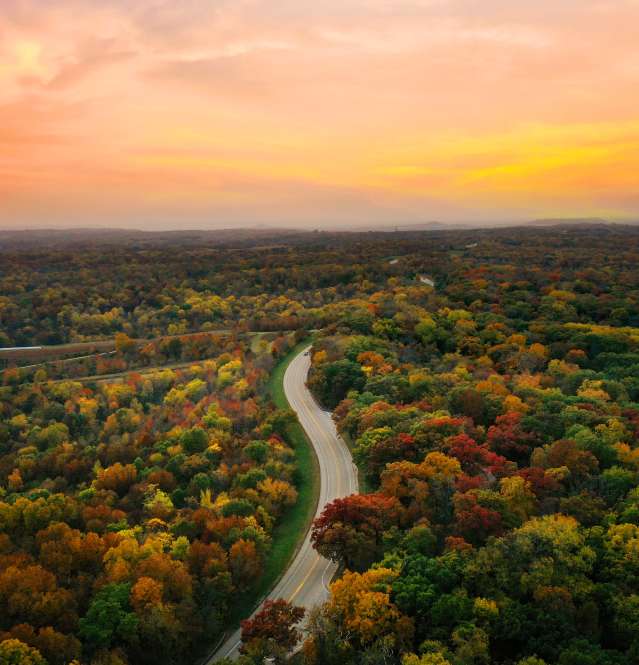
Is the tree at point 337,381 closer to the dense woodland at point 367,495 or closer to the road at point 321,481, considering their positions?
the dense woodland at point 367,495

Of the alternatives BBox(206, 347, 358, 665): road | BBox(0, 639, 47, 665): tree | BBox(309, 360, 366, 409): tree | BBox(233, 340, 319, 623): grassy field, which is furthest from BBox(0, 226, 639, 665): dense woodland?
BBox(206, 347, 358, 665): road

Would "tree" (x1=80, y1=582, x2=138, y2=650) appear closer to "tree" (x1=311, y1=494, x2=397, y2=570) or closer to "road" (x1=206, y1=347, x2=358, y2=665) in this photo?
"road" (x1=206, y1=347, x2=358, y2=665)

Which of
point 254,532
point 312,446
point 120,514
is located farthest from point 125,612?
point 312,446

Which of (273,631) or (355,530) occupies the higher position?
(355,530)

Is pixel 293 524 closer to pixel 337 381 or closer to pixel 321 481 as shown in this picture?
pixel 321 481

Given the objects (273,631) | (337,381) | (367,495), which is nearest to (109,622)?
(273,631)

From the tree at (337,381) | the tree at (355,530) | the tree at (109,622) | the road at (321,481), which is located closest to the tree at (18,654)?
the tree at (109,622)
